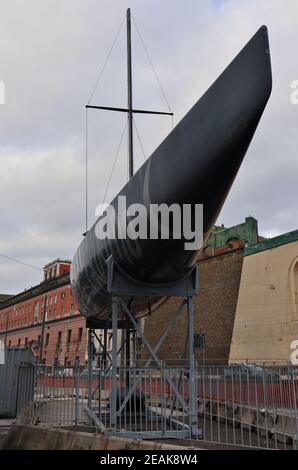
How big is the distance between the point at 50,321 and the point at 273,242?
39279mm

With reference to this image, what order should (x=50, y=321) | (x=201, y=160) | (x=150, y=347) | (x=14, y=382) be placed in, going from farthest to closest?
1. (x=50, y=321)
2. (x=14, y=382)
3. (x=150, y=347)
4. (x=201, y=160)

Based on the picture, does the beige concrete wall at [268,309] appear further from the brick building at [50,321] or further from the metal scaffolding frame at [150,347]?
the metal scaffolding frame at [150,347]

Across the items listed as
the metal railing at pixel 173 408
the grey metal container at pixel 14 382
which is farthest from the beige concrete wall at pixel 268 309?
the metal railing at pixel 173 408

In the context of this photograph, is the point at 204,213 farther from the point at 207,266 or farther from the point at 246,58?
the point at 207,266

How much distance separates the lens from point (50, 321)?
2435 inches

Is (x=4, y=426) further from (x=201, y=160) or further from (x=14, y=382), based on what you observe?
(x=201, y=160)

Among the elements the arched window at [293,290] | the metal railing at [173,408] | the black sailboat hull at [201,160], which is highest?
the arched window at [293,290]

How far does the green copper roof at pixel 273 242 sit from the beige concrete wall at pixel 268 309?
0.79ft

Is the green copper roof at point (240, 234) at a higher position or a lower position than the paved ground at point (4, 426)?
higher

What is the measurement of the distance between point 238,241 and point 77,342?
24.5 m

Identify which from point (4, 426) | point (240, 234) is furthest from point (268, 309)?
point (4, 426)

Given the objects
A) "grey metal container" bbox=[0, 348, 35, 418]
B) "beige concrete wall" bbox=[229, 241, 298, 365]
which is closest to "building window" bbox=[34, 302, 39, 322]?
"beige concrete wall" bbox=[229, 241, 298, 365]

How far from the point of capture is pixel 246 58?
5355mm

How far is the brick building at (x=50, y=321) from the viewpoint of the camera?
53.9 metres
